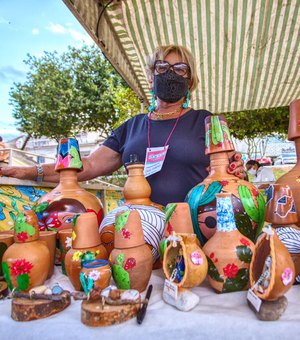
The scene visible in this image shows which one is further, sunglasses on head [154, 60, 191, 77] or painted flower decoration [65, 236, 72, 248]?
sunglasses on head [154, 60, 191, 77]

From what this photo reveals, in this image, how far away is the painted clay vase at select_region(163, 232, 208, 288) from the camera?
719 mm

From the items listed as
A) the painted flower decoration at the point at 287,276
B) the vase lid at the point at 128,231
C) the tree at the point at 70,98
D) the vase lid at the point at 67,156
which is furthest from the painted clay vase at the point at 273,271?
the tree at the point at 70,98

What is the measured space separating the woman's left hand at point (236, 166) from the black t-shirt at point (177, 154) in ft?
1.15

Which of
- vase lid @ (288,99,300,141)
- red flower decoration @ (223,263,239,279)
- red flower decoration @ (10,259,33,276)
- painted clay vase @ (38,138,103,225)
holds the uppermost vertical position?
vase lid @ (288,99,300,141)

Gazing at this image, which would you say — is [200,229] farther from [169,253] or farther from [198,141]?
[198,141]

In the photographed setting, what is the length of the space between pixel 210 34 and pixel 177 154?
5.65 feet

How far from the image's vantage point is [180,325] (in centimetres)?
63

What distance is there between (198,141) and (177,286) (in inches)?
35.3

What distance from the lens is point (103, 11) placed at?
2.13 meters

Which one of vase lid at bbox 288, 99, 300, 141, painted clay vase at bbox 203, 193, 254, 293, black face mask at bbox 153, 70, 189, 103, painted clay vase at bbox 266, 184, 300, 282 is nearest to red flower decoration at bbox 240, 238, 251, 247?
painted clay vase at bbox 203, 193, 254, 293

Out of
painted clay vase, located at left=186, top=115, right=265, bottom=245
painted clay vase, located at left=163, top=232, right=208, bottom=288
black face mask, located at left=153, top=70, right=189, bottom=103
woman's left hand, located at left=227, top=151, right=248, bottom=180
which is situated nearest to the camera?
painted clay vase, located at left=163, top=232, right=208, bottom=288

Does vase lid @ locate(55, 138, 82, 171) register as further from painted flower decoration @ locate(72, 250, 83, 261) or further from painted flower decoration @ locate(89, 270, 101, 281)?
painted flower decoration @ locate(89, 270, 101, 281)

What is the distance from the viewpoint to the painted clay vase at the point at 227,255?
2.52 feet

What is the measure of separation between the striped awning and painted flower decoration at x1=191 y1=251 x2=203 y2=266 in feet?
5.43
